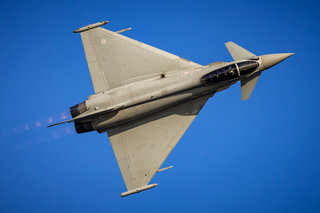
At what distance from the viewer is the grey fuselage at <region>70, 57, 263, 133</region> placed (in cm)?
1477

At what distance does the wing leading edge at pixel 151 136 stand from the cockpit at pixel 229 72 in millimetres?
1415

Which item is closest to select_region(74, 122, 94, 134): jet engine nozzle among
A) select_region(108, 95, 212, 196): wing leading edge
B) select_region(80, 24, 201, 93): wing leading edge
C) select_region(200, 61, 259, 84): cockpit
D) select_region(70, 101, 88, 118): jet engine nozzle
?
select_region(70, 101, 88, 118): jet engine nozzle

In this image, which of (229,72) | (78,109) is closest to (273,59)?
(229,72)

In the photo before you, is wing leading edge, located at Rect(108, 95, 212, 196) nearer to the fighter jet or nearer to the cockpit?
the fighter jet

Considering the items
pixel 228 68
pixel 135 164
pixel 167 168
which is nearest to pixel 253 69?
pixel 228 68

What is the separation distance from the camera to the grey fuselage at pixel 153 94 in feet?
48.4

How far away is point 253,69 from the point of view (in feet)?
48.9

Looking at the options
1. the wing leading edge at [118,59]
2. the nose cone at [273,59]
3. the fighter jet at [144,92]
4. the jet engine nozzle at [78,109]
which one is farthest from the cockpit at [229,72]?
the jet engine nozzle at [78,109]

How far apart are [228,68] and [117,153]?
25.4ft

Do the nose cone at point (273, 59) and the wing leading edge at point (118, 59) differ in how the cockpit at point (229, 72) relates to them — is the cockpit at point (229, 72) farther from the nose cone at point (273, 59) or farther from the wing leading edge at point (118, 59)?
the wing leading edge at point (118, 59)

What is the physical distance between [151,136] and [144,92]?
2686 millimetres

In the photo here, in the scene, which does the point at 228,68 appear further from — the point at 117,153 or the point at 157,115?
the point at 117,153

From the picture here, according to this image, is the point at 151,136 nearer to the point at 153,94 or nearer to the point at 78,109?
the point at 153,94

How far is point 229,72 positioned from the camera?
14.7 metres
